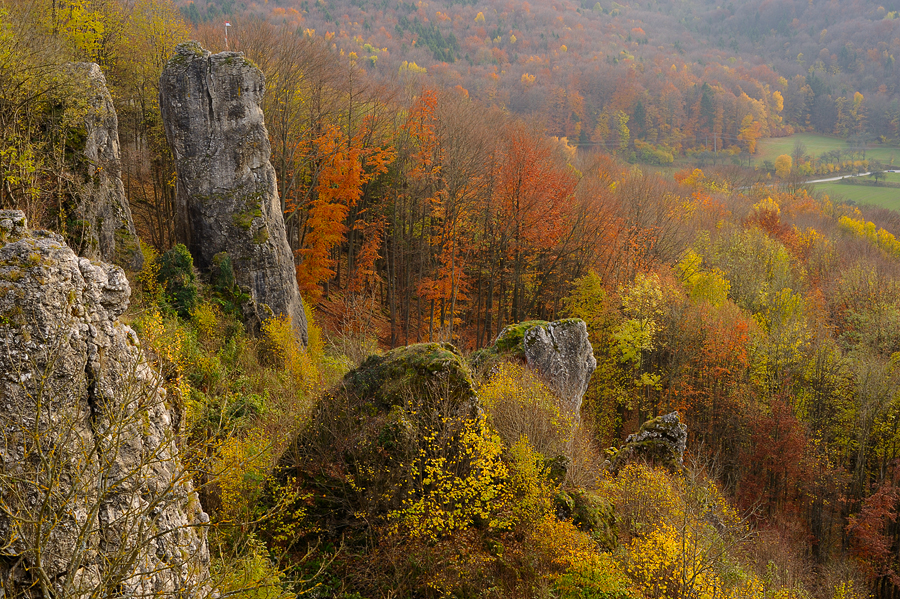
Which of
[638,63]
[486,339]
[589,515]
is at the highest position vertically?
[638,63]

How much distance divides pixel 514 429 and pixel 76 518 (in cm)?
1234

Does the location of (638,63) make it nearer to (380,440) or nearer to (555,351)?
(555,351)

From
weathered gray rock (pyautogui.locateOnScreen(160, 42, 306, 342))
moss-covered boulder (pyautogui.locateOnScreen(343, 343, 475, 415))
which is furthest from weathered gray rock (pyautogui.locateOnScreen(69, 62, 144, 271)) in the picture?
moss-covered boulder (pyautogui.locateOnScreen(343, 343, 475, 415))

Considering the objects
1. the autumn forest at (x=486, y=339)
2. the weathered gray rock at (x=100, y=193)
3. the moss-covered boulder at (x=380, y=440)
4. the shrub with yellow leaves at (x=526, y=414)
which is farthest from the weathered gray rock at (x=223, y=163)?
the moss-covered boulder at (x=380, y=440)

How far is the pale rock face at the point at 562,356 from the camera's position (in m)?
21.3

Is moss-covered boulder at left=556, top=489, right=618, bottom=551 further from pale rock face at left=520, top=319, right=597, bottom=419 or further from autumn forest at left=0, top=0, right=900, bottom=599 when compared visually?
pale rock face at left=520, top=319, right=597, bottom=419

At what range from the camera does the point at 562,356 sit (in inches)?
866

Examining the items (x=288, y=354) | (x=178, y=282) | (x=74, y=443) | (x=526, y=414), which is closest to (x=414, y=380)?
(x=526, y=414)

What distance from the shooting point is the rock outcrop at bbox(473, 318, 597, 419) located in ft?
69.6

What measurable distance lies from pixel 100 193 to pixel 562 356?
17.9 metres

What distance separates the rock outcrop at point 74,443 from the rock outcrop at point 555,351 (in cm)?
1442

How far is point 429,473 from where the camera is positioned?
1237cm

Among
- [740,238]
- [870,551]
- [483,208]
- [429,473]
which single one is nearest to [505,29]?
[740,238]

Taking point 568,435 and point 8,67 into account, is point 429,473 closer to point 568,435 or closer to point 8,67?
point 568,435
